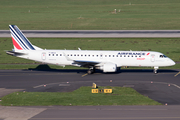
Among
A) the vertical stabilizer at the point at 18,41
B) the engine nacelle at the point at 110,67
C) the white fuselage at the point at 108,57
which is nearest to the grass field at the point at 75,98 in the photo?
the engine nacelle at the point at 110,67

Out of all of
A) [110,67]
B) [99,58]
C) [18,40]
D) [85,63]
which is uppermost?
[18,40]

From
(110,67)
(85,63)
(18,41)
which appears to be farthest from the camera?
(18,41)

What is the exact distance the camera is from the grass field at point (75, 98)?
26641 mm

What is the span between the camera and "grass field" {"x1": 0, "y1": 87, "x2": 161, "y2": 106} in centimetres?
2664

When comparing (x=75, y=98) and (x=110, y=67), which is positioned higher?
(x=110, y=67)

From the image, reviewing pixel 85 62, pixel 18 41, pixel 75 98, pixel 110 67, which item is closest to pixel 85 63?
pixel 85 62

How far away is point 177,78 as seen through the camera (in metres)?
41.2

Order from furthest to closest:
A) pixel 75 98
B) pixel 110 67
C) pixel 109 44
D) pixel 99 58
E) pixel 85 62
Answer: pixel 109 44, pixel 99 58, pixel 85 62, pixel 110 67, pixel 75 98

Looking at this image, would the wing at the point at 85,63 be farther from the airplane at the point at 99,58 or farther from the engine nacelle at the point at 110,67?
the engine nacelle at the point at 110,67

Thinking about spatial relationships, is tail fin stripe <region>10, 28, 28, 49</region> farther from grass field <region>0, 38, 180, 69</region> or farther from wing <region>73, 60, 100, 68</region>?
grass field <region>0, 38, 180, 69</region>

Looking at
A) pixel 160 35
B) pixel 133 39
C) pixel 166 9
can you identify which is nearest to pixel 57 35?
pixel 133 39

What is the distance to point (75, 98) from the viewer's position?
2841 centimetres

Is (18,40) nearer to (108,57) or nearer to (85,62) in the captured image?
(85,62)

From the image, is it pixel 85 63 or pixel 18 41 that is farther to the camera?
pixel 18 41
